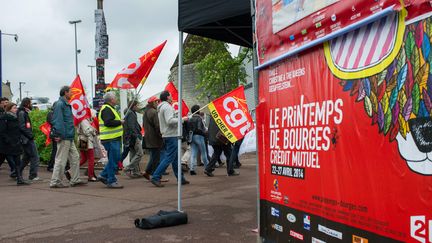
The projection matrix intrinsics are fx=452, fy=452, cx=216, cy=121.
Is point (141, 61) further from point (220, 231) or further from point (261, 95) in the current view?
point (261, 95)

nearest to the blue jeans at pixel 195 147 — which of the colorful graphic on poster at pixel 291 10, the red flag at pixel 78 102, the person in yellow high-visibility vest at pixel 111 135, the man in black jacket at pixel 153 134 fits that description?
the man in black jacket at pixel 153 134

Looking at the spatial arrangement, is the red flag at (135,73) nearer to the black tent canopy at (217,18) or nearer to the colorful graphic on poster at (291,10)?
the black tent canopy at (217,18)

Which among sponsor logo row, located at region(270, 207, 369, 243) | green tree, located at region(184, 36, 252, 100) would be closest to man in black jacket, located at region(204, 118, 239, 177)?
sponsor logo row, located at region(270, 207, 369, 243)

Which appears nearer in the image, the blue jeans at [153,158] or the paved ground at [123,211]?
the paved ground at [123,211]

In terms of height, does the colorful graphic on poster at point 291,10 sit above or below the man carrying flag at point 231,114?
above

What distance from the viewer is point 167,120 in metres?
8.09

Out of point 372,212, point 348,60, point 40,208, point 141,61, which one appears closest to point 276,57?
point 348,60

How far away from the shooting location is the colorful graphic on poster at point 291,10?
2.83 m

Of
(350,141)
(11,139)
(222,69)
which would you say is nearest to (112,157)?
(11,139)

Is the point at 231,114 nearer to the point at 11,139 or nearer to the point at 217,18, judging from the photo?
the point at 217,18

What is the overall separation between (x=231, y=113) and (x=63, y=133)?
3.82 meters

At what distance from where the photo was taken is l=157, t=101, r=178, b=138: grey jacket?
8.07 m

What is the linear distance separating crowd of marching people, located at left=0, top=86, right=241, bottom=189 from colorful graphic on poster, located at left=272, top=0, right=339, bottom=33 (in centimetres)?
401

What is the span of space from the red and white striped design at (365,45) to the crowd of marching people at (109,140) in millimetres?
4600
